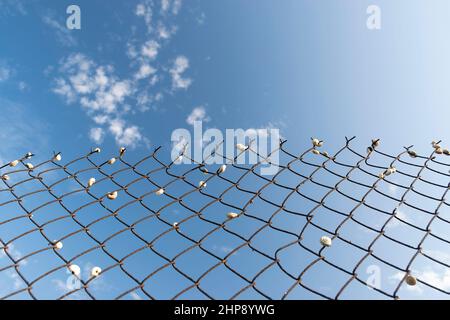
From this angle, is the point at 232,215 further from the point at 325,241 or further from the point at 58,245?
the point at 58,245

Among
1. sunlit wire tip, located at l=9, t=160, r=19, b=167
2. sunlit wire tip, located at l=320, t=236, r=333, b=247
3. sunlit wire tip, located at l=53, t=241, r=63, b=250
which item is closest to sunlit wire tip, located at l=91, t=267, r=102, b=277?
sunlit wire tip, located at l=53, t=241, r=63, b=250

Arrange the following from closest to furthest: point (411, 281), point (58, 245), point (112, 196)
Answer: point (411, 281)
point (58, 245)
point (112, 196)

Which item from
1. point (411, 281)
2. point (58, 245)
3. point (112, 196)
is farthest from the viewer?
point (112, 196)

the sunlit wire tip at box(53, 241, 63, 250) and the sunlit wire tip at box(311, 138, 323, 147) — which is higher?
the sunlit wire tip at box(311, 138, 323, 147)

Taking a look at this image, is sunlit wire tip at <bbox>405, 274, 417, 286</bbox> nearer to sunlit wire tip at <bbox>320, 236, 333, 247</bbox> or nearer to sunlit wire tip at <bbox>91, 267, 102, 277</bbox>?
sunlit wire tip at <bbox>320, 236, 333, 247</bbox>

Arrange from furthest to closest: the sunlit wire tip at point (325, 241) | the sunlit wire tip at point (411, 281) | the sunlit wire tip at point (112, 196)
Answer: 1. the sunlit wire tip at point (112, 196)
2. the sunlit wire tip at point (325, 241)
3. the sunlit wire tip at point (411, 281)

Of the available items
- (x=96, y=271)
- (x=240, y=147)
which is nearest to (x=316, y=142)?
(x=240, y=147)

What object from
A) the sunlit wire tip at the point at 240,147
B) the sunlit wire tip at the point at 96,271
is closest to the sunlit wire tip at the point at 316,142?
the sunlit wire tip at the point at 240,147

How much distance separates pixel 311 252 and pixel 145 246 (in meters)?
0.85

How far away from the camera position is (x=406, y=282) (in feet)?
5.81

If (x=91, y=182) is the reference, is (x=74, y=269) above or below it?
below

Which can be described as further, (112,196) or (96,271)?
(112,196)

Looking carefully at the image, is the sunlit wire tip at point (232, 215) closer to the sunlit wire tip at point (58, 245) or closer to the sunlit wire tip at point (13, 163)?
the sunlit wire tip at point (58, 245)
